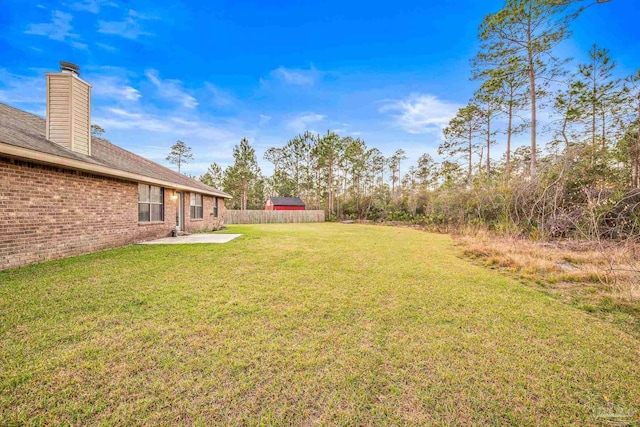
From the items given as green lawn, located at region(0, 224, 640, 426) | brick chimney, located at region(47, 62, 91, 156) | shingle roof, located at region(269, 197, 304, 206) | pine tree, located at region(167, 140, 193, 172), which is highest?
pine tree, located at region(167, 140, 193, 172)

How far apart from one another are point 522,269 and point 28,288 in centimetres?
916

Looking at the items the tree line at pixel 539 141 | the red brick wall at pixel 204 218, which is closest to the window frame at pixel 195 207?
the red brick wall at pixel 204 218

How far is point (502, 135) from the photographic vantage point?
53.7ft

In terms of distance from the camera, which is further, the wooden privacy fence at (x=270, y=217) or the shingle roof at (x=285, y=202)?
the shingle roof at (x=285, y=202)

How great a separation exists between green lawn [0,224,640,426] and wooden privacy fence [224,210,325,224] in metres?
18.0

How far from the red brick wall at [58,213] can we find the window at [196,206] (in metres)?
4.03

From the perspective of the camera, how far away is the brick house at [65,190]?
4.59m

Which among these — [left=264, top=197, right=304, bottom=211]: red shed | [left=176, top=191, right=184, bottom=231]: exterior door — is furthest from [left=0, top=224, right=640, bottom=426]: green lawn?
[left=264, top=197, right=304, bottom=211]: red shed

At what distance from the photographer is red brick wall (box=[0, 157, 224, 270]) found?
14.9 feet

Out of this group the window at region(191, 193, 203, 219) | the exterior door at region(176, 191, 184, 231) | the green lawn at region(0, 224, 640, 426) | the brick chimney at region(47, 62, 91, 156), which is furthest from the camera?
the window at region(191, 193, 203, 219)

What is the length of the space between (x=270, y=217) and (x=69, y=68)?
57.6ft

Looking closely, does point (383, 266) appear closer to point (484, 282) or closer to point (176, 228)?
point (484, 282)

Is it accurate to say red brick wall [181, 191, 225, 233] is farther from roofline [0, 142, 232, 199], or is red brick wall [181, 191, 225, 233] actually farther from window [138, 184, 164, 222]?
roofline [0, 142, 232, 199]

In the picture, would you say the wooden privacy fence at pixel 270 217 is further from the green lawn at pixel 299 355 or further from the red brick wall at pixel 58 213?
the green lawn at pixel 299 355
